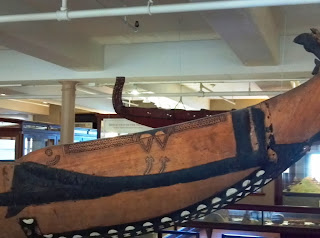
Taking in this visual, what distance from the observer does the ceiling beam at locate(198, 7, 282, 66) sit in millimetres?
3812

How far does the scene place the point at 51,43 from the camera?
5344 millimetres

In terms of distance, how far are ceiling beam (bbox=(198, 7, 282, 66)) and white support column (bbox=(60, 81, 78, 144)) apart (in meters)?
2.75

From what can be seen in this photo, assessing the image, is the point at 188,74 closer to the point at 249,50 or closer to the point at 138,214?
the point at 249,50

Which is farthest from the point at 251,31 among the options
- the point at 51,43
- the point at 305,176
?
the point at 305,176

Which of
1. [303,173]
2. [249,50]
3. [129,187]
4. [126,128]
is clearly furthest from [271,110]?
[126,128]

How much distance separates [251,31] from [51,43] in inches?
95.2

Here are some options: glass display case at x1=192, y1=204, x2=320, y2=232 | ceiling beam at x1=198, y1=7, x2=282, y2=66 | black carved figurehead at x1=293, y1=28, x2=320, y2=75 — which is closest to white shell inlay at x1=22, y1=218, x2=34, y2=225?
black carved figurehead at x1=293, y1=28, x2=320, y2=75

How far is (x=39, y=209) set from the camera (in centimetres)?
76

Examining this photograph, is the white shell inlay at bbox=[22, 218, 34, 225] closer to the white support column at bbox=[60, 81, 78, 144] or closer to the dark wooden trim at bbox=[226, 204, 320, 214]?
the dark wooden trim at bbox=[226, 204, 320, 214]

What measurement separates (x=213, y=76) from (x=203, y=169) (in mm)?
5690

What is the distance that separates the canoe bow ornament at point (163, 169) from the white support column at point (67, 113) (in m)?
6.08

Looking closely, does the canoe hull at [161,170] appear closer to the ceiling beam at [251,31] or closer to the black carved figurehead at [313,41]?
the black carved figurehead at [313,41]

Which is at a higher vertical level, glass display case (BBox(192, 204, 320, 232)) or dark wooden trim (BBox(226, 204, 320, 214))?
dark wooden trim (BBox(226, 204, 320, 214))

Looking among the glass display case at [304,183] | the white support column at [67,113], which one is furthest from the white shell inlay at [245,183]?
the white support column at [67,113]
